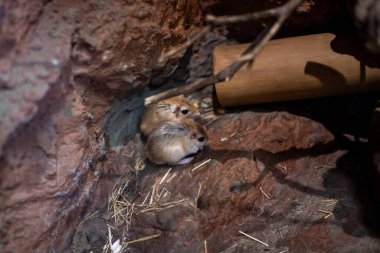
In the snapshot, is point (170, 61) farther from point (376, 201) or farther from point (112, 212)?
point (376, 201)

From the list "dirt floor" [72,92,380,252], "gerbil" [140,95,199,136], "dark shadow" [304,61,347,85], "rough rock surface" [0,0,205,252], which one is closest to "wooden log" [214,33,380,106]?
"dark shadow" [304,61,347,85]

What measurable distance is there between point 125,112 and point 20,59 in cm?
156

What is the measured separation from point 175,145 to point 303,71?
4.06ft

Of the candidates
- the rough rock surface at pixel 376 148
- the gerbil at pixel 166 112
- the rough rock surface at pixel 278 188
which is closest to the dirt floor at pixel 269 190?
the rough rock surface at pixel 278 188

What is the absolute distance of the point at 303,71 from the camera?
12.2 ft

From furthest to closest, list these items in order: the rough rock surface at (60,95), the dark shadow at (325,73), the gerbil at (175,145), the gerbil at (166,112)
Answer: the gerbil at (166,112), the gerbil at (175,145), the dark shadow at (325,73), the rough rock surface at (60,95)

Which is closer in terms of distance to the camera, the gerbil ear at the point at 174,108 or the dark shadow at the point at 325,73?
the dark shadow at the point at 325,73

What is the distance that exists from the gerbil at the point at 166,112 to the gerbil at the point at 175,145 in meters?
0.14

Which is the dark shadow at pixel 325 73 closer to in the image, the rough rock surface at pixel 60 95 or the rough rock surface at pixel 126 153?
the rough rock surface at pixel 126 153

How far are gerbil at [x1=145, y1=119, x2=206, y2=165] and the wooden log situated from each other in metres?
0.47

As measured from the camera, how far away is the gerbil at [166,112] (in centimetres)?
428

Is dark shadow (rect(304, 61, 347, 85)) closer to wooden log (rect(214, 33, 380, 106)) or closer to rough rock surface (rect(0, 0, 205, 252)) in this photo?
wooden log (rect(214, 33, 380, 106))

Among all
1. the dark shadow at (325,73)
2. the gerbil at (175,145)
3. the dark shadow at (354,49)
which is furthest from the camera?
the gerbil at (175,145)

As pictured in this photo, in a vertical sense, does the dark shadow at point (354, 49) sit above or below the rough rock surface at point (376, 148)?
above
